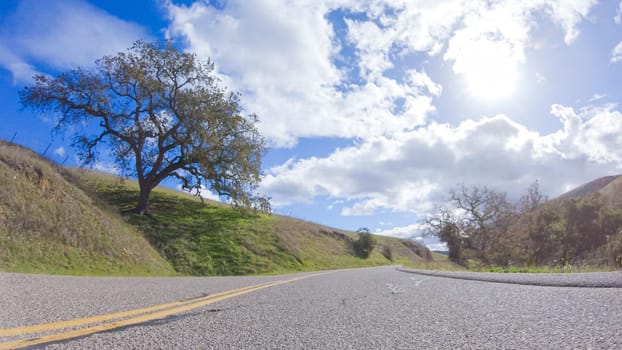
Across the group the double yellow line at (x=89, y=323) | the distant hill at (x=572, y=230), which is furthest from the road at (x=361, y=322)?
the distant hill at (x=572, y=230)

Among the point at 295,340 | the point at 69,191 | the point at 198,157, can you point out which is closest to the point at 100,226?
the point at 69,191

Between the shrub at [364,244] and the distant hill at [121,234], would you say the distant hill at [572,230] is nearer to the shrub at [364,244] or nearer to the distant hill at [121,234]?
the distant hill at [121,234]

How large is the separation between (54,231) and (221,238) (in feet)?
48.7

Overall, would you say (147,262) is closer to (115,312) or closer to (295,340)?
(115,312)

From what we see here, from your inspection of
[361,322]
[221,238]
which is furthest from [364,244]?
[361,322]

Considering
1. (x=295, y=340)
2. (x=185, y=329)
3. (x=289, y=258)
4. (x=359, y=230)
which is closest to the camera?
(x=295, y=340)

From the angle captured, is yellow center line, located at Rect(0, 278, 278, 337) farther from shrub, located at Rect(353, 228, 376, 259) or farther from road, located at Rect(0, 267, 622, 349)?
shrub, located at Rect(353, 228, 376, 259)

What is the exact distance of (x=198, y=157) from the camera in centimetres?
2695

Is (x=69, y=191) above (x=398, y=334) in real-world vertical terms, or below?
above

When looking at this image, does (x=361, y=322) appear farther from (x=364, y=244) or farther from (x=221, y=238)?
(x=364, y=244)

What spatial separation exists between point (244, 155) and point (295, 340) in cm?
2577

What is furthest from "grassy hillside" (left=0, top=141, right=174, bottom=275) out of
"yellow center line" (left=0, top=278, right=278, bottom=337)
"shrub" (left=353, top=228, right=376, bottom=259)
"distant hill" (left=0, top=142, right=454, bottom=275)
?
"shrub" (left=353, top=228, right=376, bottom=259)

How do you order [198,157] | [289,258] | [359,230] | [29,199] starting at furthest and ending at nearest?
[359,230]
[289,258]
[198,157]
[29,199]

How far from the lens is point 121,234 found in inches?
748
